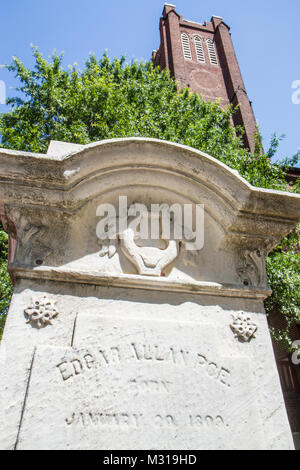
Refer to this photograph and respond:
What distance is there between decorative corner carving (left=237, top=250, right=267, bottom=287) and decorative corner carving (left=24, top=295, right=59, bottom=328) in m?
1.31

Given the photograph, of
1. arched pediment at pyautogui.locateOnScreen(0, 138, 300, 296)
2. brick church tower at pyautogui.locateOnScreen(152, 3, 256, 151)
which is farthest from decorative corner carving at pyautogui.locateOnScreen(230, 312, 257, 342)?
brick church tower at pyautogui.locateOnScreen(152, 3, 256, 151)

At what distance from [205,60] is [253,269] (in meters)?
24.0

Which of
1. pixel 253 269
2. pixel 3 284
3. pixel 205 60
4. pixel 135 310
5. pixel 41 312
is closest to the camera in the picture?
pixel 41 312

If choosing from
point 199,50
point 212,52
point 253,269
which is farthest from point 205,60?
point 253,269

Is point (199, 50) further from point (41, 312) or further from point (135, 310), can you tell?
point (41, 312)

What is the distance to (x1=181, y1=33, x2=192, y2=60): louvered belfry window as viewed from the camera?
74.7ft

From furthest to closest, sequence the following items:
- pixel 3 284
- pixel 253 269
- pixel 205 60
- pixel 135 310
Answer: pixel 205 60 → pixel 3 284 → pixel 253 269 → pixel 135 310

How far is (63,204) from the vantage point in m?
2.28

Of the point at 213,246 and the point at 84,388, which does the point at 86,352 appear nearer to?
the point at 84,388

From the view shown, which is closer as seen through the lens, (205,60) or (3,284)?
(3,284)

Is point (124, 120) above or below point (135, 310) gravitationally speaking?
above

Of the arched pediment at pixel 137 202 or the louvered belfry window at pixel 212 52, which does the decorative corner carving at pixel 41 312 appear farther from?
the louvered belfry window at pixel 212 52

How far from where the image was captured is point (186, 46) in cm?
2339

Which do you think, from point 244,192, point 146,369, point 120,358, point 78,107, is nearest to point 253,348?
point 146,369
